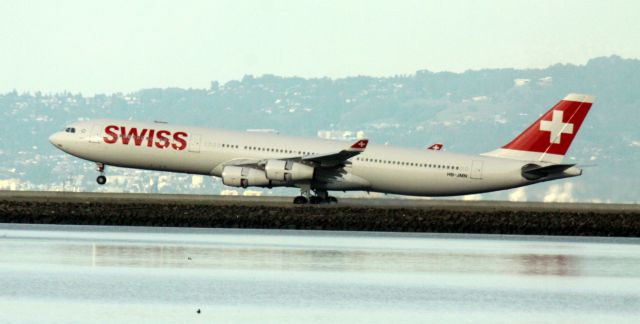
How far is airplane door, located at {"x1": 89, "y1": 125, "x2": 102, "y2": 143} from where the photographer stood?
71.4m

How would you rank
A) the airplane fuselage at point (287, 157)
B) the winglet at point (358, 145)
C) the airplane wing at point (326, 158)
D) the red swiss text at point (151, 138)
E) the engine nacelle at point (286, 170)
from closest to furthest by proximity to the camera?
the winglet at point (358, 145) < the airplane wing at point (326, 158) < the engine nacelle at point (286, 170) < the red swiss text at point (151, 138) < the airplane fuselage at point (287, 157)

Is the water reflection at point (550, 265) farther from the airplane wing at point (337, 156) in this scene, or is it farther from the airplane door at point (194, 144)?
the airplane door at point (194, 144)

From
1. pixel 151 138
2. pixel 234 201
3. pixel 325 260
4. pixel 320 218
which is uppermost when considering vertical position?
pixel 151 138

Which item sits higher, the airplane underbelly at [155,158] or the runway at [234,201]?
the airplane underbelly at [155,158]

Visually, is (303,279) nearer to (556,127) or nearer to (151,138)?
(151,138)

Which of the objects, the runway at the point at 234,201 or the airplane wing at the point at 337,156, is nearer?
the airplane wing at the point at 337,156

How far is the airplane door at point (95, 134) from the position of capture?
234 feet

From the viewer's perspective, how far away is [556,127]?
244ft

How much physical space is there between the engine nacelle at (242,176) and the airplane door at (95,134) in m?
6.95

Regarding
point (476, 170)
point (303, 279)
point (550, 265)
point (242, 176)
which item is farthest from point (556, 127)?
point (303, 279)

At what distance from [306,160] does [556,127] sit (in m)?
14.0

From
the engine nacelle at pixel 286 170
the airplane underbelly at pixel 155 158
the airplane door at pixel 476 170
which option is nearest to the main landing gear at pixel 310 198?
the engine nacelle at pixel 286 170

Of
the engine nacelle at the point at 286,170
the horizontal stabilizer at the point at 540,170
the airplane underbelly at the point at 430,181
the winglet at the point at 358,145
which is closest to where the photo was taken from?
the winglet at the point at 358,145

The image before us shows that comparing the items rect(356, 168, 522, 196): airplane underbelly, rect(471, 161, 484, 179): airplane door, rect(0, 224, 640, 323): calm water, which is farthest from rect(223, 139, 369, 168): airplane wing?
rect(0, 224, 640, 323): calm water
